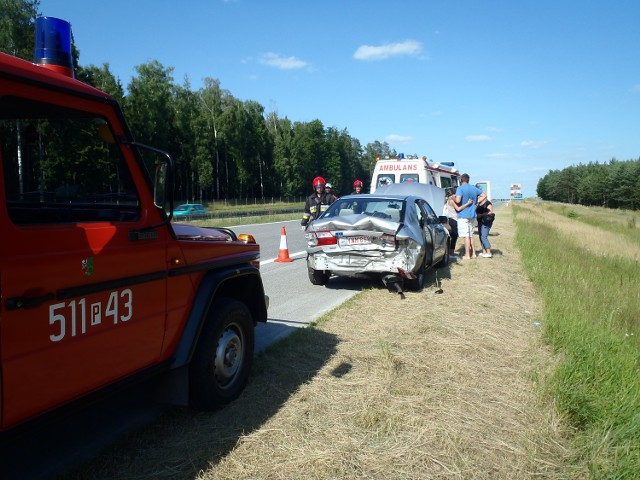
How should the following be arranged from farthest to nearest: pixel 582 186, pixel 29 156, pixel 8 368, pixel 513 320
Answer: pixel 582 186, pixel 513 320, pixel 29 156, pixel 8 368

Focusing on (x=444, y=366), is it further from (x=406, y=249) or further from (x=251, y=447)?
(x=406, y=249)

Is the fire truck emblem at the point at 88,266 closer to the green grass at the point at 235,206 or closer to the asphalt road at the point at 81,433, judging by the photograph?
the asphalt road at the point at 81,433

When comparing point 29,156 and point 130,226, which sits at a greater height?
point 29,156

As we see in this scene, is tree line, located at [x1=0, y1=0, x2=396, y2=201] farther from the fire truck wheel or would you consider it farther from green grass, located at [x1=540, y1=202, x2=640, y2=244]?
green grass, located at [x1=540, y1=202, x2=640, y2=244]

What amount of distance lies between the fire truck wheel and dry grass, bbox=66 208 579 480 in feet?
0.46

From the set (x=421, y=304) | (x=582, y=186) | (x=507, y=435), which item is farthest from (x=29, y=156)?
(x=582, y=186)

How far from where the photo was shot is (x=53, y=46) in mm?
2697

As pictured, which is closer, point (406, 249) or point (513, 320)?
point (513, 320)

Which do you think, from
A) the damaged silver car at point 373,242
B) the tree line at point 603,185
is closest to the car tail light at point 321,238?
the damaged silver car at point 373,242

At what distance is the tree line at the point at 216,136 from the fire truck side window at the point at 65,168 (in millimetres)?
31842

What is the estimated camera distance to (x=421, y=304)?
7125mm

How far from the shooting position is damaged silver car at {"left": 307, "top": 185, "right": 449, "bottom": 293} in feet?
24.4

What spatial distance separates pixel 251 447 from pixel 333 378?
1285 millimetres

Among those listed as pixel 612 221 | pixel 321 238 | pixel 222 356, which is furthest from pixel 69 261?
pixel 612 221
